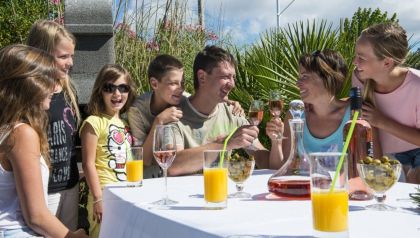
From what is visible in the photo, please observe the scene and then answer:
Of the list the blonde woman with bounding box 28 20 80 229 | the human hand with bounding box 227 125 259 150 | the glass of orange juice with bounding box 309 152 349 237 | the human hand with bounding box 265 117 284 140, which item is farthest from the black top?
the glass of orange juice with bounding box 309 152 349 237

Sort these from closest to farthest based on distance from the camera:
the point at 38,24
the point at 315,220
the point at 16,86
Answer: the point at 315,220
the point at 16,86
the point at 38,24

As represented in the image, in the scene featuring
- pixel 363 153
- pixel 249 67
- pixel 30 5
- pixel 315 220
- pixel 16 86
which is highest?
pixel 30 5

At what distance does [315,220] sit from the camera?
118 cm

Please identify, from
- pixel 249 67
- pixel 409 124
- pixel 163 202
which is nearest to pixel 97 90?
pixel 163 202

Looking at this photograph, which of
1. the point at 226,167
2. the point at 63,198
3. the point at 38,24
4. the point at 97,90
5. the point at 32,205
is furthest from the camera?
the point at 97,90

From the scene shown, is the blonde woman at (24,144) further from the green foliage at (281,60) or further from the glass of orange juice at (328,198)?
the green foliage at (281,60)

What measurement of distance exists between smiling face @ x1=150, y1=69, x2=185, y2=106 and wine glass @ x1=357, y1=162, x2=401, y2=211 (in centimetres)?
177

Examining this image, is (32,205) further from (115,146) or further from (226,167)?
(115,146)

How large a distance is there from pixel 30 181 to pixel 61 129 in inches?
38.4

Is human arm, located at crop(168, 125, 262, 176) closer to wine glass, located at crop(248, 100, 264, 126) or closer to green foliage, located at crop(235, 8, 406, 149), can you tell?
wine glass, located at crop(248, 100, 264, 126)

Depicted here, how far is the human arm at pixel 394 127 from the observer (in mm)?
2688

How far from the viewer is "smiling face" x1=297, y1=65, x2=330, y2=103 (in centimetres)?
298

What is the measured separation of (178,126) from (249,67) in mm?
2957

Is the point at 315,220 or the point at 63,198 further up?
the point at 315,220
